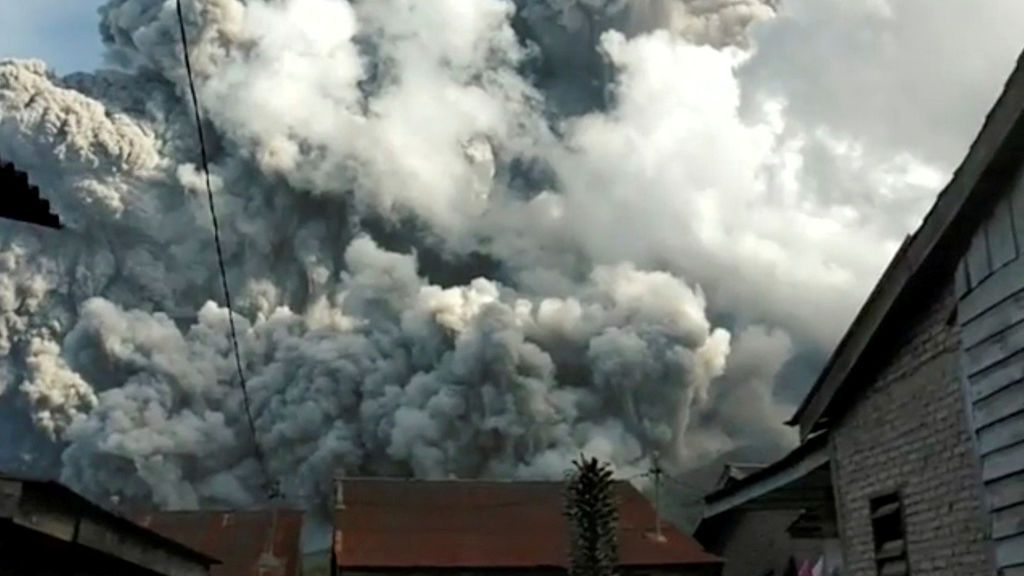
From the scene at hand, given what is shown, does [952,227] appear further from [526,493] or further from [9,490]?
[526,493]

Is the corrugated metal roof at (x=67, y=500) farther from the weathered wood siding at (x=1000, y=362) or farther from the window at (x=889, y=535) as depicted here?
the window at (x=889, y=535)

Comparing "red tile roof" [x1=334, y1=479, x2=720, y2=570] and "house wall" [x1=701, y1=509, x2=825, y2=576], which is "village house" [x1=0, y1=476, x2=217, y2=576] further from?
"red tile roof" [x1=334, y1=479, x2=720, y2=570]

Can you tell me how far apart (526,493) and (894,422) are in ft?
72.6

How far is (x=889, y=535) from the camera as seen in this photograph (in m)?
8.41

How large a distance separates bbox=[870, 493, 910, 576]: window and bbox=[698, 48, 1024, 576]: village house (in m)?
0.01

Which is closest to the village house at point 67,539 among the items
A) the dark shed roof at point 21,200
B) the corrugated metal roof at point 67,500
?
the corrugated metal roof at point 67,500

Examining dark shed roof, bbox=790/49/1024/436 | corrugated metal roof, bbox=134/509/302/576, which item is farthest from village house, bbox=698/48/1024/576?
corrugated metal roof, bbox=134/509/302/576

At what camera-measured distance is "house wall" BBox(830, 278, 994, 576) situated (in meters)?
7.10

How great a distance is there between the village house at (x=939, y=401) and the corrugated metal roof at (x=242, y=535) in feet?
57.0

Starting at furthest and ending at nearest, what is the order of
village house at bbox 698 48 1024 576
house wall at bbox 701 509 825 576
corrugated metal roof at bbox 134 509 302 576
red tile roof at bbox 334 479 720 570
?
1. corrugated metal roof at bbox 134 509 302 576
2. red tile roof at bbox 334 479 720 570
3. house wall at bbox 701 509 825 576
4. village house at bbox 698 48 1024 576

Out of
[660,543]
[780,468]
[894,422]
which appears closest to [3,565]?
[894,422]

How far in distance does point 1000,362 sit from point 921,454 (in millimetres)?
2142

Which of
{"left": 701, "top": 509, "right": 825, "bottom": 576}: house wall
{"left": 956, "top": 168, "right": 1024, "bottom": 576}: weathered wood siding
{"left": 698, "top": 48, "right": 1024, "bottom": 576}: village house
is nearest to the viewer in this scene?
{"left": 956, "top": 168, "right": 1024, "bottom": 576}: weathered wood siding

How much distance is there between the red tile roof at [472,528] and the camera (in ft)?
83.1
